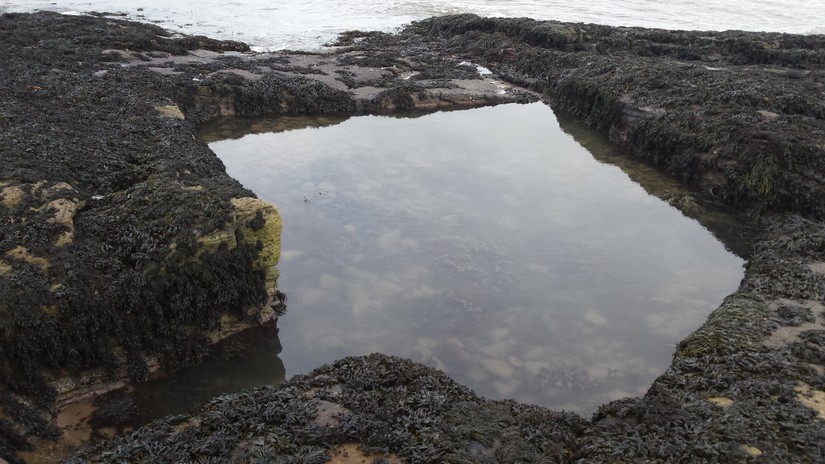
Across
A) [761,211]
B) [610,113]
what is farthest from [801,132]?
[610,113]

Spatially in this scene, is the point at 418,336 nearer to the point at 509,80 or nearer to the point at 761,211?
the point at 761,211

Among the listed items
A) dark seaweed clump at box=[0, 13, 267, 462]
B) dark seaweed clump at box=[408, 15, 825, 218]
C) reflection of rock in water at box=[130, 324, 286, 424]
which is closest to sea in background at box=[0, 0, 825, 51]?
dark seaweed clump at box=[408, 15, 825, 218]

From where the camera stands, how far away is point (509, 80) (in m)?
16.7

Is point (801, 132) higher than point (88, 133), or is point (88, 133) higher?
point (801, 132)

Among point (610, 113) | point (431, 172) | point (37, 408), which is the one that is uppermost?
point (610, 113)

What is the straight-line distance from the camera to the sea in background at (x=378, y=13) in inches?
849

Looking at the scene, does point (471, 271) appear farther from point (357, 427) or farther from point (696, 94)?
point (696, 94)

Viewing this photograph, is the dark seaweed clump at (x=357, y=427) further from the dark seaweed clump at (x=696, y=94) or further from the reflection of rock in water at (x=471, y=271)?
the dark seaweed clump at (x=696, y=94)

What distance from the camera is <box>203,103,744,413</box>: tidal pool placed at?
6.17 m

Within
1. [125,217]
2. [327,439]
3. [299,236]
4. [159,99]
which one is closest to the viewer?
[327,439]

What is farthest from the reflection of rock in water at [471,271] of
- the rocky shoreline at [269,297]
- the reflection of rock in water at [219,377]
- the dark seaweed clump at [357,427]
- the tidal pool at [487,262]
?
the reflection of rock in water at [219,377]

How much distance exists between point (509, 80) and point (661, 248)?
967 centimetres

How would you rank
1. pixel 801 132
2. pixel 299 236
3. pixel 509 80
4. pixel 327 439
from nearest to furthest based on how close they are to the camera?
pixel 327 439
pixel 299 236
pixel 801 132
pixel 509 80

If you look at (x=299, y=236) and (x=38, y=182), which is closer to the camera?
(x=38, y=182)
